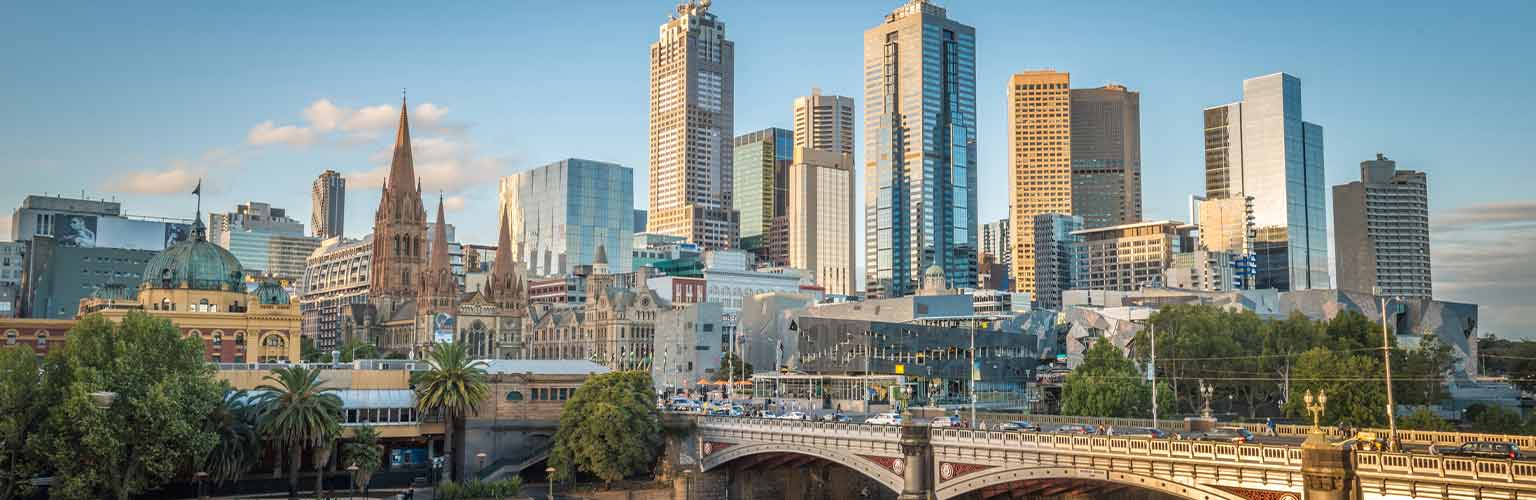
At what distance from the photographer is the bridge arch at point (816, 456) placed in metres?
83.0

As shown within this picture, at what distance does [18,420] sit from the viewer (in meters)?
85.8

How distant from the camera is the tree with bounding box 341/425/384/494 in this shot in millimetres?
97500

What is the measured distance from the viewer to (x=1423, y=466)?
53469 mm

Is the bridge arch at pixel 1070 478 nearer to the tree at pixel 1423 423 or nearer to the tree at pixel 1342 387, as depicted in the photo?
the tree at pixel 1423 423

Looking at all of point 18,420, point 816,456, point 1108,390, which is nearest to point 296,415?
point 18,420

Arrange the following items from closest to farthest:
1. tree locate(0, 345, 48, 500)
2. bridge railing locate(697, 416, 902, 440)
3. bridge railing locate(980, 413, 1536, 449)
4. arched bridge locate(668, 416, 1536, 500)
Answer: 1. arched bridge locate(668, 416, 1536, 500)
2. bridge railing locate(980, 413, 1536, 449)
3. bridge railing locate(697, 416, 902, 440)
4. tree locate(0, 345, 48, 500)

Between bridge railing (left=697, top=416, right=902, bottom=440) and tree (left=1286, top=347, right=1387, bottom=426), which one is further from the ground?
tree (left=1286, top=347, right=1387, bottom=426)

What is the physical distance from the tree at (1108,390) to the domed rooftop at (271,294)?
96.1 metres

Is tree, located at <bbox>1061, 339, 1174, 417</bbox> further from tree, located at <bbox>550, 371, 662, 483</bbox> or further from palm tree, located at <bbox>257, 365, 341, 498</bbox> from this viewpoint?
palm tree, located at <bbox>257, 365, 341, 498</bbox>

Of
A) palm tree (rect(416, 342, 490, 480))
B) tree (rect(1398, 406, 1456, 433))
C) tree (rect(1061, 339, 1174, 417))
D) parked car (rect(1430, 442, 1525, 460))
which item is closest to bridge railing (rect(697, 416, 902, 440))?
palm tree (rect(416, 342, 490, 480))

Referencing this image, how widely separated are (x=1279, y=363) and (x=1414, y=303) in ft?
192

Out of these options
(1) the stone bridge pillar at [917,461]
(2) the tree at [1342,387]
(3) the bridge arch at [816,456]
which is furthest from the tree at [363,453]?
(2) the tree at [1342,387]

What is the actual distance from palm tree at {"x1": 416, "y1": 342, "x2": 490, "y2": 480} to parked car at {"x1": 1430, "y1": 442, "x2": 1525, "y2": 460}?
70.6 m

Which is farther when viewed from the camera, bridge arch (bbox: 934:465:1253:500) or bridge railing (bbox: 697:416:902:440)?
bridge railing (bbox: 697:416:902:440)
